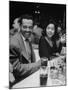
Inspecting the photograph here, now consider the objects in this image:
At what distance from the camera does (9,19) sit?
76.5 inches

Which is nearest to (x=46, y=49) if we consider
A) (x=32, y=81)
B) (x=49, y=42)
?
(x=49, y=42)

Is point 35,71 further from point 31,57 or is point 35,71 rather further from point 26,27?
point 26,27

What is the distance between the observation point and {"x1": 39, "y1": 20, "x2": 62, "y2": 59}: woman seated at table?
81.0 inches

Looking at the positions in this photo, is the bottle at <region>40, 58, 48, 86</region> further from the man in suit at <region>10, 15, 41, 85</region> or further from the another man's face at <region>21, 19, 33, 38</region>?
the another man's face at <region>21, 19, 33, 38</region>

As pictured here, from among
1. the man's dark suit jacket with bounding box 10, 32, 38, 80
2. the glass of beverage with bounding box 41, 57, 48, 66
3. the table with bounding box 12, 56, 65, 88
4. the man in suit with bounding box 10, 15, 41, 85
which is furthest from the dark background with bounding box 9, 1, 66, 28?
the table with bounding box 12, 56, 65, 88

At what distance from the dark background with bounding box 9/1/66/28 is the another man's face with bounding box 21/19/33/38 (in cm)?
8

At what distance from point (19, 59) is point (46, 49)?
312 mm

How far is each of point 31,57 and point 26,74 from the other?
0.18 metres

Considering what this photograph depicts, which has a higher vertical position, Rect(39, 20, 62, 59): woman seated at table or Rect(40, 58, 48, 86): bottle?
Rect(39, 20, 62, 59): woman seated at table

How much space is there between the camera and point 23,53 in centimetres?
200

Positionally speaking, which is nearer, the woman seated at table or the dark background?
the dark background

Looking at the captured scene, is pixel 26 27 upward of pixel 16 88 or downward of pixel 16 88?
upward

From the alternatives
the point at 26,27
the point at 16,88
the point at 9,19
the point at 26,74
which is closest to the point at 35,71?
the point at 26,74

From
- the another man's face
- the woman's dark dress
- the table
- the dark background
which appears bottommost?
the table
